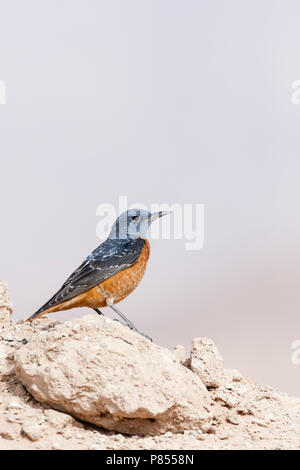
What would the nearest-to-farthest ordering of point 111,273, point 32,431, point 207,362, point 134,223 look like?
point 32,431, point 207,362, point 111,273, point 134,223

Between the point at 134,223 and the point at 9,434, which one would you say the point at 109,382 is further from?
the point at 134,223

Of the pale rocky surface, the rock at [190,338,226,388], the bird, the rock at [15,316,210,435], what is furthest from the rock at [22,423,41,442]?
the bird

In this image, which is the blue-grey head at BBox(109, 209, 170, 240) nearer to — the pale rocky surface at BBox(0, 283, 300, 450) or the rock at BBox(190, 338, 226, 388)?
the rock at BBox(190, 338, 226, 388)

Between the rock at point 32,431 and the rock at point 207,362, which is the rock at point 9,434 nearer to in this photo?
the rock at point 32,431

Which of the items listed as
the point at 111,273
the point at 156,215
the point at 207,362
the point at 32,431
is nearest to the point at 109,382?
the point at 32,431

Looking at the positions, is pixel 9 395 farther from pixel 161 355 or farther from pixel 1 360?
pixel 161 355
